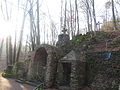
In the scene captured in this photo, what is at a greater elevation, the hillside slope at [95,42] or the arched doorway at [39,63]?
the hillside slope at [95,42]

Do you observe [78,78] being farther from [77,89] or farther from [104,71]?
[104,71]

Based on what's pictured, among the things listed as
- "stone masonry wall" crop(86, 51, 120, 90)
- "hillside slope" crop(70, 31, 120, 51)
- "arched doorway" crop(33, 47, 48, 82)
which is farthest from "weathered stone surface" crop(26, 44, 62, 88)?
"stone masonry wall" crop(86, 51, 120, 90)

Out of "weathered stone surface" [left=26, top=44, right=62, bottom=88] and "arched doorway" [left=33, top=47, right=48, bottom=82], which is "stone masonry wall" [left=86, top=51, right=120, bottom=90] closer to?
"weathered stone surface" [left=26, top=44, right=62, bottom=88]

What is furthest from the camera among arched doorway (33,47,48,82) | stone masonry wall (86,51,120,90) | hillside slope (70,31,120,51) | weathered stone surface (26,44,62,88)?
arched doorway (33,47,48,82)

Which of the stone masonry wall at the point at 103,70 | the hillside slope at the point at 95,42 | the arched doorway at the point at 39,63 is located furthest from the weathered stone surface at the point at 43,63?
the stone masonry wall at the point at 103,70

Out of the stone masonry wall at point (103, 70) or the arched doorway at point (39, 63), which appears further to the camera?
the arched doorway at point (39, 63)

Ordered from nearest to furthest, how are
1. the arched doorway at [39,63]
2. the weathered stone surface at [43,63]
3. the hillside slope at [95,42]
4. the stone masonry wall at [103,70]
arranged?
the stone masonry wall at [103,70]
the weathered stone surface at [43,63]
the hillside slope at [95,42]
the arched doorway at [39,63]

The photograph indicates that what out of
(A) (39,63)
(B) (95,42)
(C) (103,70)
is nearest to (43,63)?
(A) (39,63)

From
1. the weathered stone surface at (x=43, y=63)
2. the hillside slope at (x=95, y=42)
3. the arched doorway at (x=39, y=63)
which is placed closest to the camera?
the weathered stone surface at (x=43, y=63)

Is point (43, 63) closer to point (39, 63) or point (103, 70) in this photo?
point (39, 63)

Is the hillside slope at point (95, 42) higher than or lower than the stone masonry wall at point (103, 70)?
higher

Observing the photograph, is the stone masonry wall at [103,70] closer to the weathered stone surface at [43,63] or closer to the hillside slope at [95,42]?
the hillside slope at [95,42]

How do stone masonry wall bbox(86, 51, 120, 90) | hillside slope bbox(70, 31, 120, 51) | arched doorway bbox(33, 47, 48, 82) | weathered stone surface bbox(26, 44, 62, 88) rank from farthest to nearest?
arched doorway bbox(33, 47, 48, 82)
hillside slope bbox(70, 31, 120, 51)
weathered stone surface bbox(26, 44, 62, 88)
stone masonry wall bbox(86, 51, 120, 90)

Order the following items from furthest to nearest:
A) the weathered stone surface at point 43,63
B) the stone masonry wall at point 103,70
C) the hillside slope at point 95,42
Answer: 1. the hillside slope at point 95,42
2. the weathered stone surface at point 43,63
3. the stone masonry wall at point 103,70
